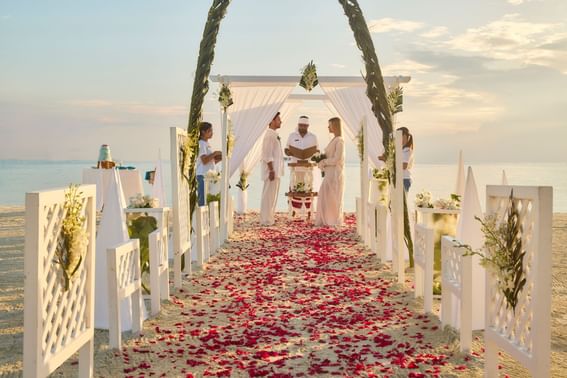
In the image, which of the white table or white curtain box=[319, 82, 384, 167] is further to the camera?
the white table

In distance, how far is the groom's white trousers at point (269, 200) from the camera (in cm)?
1236

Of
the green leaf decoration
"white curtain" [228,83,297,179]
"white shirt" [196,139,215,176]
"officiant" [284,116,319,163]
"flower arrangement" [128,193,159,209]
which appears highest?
"white curtain" [228,83,297,179]

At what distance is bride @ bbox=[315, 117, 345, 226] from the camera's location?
11.6m

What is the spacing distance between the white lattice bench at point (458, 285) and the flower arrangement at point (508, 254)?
0.64 metres

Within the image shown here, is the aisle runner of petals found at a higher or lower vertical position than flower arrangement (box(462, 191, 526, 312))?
lower

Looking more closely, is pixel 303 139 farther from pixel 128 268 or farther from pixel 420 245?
pixel 128 268

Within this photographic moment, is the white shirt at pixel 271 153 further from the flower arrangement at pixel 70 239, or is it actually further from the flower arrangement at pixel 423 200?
the flower arrangement at pixel 70 239

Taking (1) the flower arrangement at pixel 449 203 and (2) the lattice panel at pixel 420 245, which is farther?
(1) the flower arrangement at pixel 449 203

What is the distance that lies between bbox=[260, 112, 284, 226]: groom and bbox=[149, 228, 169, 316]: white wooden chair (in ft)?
20.9

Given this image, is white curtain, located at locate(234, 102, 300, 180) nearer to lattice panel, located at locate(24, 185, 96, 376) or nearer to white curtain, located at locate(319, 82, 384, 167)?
white curtain, located at locate(319, 82, 384, 167)

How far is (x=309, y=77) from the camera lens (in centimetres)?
1225

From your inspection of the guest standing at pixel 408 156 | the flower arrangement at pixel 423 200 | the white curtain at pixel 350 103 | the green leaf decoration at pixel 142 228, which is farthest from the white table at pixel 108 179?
the flower arrangement at pixel 423 200

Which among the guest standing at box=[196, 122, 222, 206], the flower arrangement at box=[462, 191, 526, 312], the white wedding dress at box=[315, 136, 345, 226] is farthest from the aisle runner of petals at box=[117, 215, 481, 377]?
the white wedding dress at box=[315, 136, 345, 226]

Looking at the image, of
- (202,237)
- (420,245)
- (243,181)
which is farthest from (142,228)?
(243,181)
